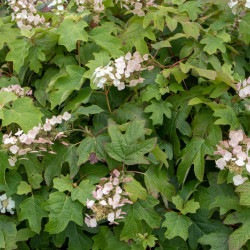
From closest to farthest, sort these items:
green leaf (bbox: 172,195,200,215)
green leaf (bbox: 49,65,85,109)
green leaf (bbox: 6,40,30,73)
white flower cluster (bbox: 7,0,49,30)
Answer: green leaf (bbox: 172,195,200,215), green leaf (bbox: 49,65,85,109), green leaf (bbox: 6,40,30,73), white flower cluster (bbox: 7,0,49,30)

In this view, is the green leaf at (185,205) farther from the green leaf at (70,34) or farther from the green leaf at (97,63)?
the green leaf at (70,34)

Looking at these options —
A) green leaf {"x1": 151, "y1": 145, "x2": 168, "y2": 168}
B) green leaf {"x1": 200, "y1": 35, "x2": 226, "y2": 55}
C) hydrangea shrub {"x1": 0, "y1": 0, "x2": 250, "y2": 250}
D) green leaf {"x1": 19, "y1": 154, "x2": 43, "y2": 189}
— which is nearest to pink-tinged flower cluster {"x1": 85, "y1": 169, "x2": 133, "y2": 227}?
hydrangea shrub {"x1": 0, "y1": 0, "x2": 250, "y2": 250}

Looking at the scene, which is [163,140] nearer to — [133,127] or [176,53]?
[133,127]

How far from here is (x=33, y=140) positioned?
1.56m

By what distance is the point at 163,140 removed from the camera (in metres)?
1.84

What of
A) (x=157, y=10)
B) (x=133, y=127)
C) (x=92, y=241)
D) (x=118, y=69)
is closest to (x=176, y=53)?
(x=157, y=10)

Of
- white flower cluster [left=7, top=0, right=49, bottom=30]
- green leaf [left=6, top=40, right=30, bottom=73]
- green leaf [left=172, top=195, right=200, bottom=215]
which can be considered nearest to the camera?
green leaf [left=172, top=195, right=200, bottom=215]

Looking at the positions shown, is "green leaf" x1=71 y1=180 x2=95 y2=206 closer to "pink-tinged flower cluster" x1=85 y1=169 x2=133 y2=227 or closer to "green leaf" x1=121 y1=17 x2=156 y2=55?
"pink-tinged flower cluster" x1=85 y1=169 x2=133 y2=227

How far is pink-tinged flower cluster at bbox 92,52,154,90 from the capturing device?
1.63 m

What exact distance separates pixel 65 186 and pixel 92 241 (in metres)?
0.39

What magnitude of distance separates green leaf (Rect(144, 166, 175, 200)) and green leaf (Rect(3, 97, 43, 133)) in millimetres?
650

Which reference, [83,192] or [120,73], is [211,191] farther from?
[120,73]

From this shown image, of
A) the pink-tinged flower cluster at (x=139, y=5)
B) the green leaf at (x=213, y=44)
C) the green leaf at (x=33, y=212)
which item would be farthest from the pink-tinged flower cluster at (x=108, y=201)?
the pink-tinged flower cluster at (x=139, y=5)

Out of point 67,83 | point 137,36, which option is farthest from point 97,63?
point 137,36
